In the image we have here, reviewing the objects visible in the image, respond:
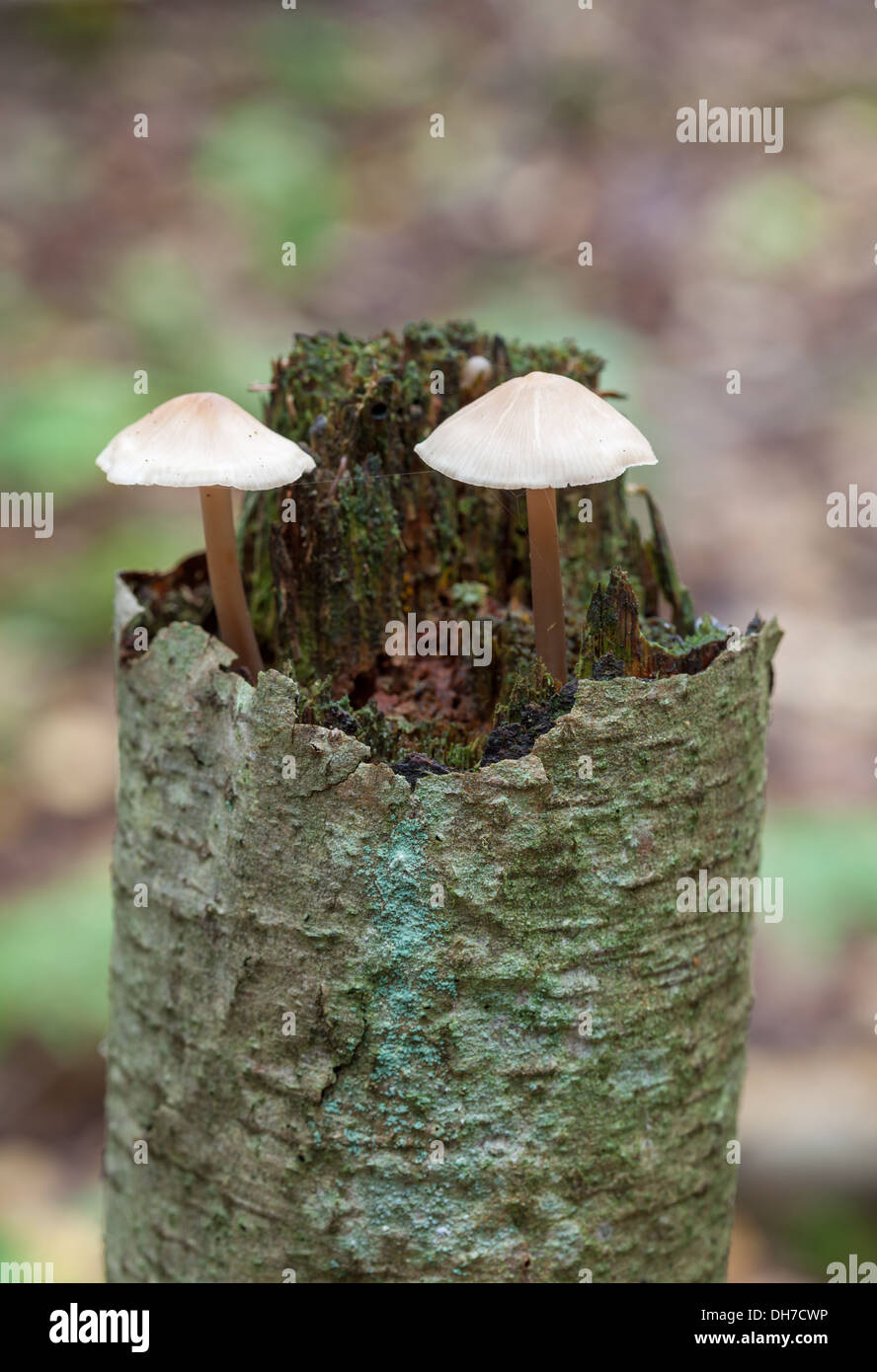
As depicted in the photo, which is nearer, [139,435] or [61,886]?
[139,435]

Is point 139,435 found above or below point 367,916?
above

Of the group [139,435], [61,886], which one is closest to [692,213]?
[61,886]

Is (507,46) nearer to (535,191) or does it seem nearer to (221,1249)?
(535,191)

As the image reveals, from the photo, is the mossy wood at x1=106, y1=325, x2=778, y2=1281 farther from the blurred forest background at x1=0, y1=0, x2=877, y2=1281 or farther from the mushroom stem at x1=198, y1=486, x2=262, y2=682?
the blurred forest background at x1=0, y1=0, x2=877, y2=1281

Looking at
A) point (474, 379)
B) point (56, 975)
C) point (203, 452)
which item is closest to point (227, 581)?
point (203, 452)

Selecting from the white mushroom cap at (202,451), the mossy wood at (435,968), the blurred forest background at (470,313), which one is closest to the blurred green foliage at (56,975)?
the blurred forest background at (470,313)

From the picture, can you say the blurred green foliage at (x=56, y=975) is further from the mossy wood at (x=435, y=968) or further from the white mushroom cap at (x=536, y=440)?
the white mushroom cap at (x=536, y=440)

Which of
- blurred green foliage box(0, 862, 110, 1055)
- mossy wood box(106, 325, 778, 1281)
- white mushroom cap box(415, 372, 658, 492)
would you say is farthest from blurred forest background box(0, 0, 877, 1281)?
white mushroom cap box(415, 372, 658, 492)
